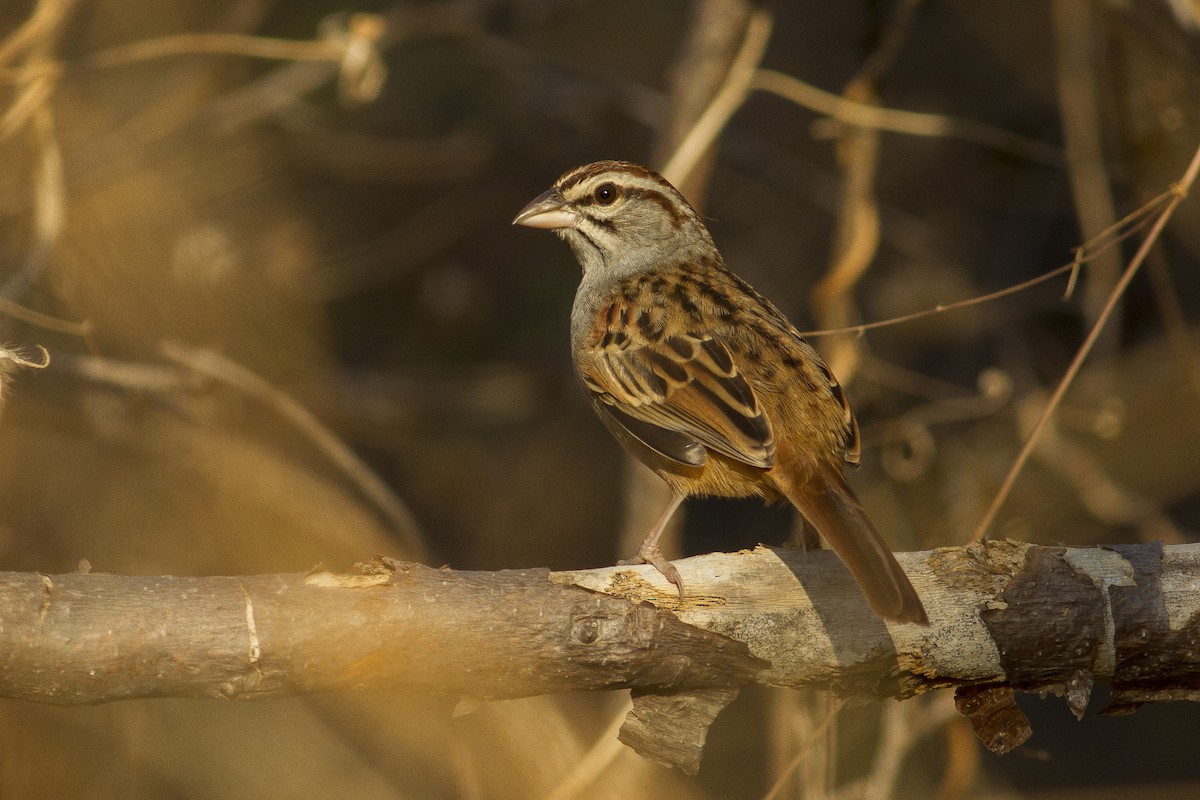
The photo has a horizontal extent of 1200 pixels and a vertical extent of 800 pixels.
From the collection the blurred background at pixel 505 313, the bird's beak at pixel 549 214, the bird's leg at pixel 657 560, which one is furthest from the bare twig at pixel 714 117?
the bird's leg at pixel 657 560

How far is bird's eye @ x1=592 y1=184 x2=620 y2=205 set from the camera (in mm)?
4051

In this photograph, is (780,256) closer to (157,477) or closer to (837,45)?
(837,45)

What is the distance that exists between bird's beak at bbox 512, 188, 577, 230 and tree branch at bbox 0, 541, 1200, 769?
1.67 m

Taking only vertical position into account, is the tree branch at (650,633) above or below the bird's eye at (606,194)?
below

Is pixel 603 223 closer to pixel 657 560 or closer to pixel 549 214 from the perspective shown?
pixel 549 214

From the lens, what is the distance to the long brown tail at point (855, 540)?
2416 millimetres

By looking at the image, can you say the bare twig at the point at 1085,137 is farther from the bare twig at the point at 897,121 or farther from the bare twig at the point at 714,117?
the bare twig at the point at 714,117

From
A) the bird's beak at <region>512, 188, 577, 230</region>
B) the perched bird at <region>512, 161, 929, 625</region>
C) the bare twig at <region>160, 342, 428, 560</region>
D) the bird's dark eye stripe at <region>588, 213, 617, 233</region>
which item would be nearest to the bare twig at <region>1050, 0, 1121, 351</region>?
the perched bird at <region>512, 161, 929, 625</region>

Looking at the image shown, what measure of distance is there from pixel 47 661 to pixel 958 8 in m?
5.49

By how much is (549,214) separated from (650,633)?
6.40ft

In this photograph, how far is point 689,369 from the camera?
347 cm

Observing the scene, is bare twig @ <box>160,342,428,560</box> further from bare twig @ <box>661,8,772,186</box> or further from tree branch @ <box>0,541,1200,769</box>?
tree branch @ <box>0,541,1200,769</box>

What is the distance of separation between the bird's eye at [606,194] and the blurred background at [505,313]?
853 mm

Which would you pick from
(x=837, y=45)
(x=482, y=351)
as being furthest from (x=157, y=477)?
(x=837, y=45)
